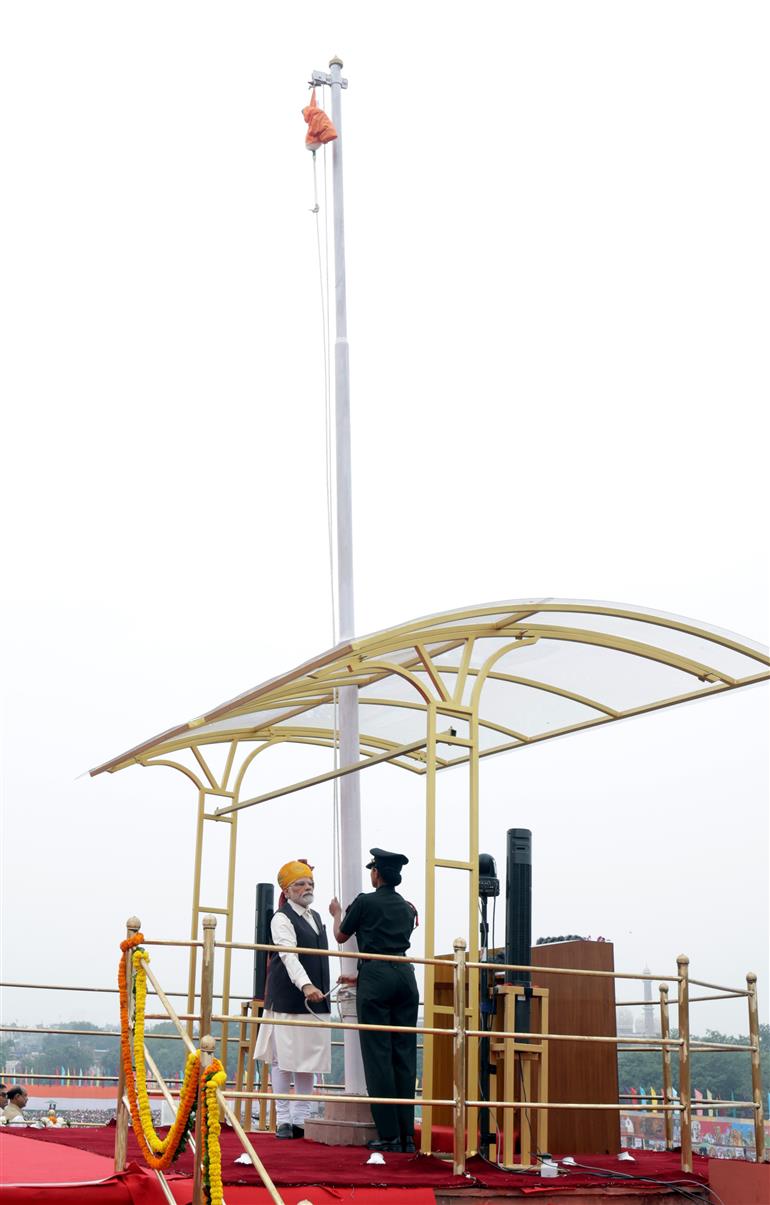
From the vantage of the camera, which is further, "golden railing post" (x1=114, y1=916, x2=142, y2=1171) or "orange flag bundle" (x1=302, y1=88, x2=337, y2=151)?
"orange flag bundle" (x1=302, y1=88, x2=337, y2=151)

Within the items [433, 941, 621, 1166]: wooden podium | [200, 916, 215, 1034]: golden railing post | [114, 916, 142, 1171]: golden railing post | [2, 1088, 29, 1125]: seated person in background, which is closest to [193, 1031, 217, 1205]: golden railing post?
[200, 916, 215, 1034]: golden railing post

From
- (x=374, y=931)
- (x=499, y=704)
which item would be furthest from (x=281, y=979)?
(x=499, y=704)

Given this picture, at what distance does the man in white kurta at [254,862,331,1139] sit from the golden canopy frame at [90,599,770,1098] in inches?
34.2

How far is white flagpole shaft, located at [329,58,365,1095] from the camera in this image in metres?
9.50

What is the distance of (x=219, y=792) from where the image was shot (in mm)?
11359

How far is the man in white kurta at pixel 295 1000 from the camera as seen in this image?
334 inches

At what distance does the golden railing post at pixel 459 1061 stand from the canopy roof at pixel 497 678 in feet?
4.97

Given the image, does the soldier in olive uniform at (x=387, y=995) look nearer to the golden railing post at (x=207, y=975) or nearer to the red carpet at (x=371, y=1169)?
the red carpet at (x=371, y=1169)

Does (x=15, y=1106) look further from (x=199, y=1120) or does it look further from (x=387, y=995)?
(x=199, y=1120)

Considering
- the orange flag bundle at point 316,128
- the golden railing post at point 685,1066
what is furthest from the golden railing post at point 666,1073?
the orange flag bundle at point 316,128

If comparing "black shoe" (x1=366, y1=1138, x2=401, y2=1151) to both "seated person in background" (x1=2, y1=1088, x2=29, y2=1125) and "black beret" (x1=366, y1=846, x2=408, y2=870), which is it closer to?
"black beret" (x1=366, y1=846, x2=408, y2=870)

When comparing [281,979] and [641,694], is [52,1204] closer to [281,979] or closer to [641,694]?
[281,979]

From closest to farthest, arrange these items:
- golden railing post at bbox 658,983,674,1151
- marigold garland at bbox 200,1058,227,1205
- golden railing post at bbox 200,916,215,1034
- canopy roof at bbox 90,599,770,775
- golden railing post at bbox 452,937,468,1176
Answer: marigold garland at bbox 200,1058,227,1205, golden railing post at bbox 200,916,215,1034, golden railing post at bbox 452,937,468,1176, canopy roof at bbox 90,599,770,775, golden railing post at bbox 658,983,674,1151

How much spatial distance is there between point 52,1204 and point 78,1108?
5.54 m
